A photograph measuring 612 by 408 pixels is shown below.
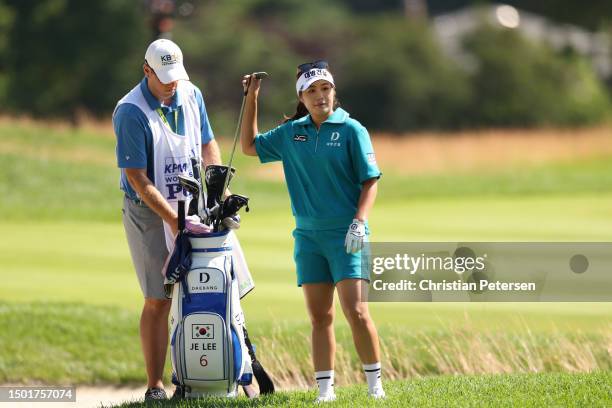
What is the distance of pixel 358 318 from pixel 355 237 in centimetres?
41

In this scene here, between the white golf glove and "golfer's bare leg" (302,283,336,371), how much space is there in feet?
1.17

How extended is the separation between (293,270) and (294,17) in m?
54.9

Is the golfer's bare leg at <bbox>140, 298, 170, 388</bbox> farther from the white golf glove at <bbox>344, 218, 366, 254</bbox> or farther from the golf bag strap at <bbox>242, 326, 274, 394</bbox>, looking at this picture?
the white golf glove at <bbox>344, 218, 366, 254</bbox>

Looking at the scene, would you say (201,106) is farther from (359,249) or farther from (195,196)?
(359,249)

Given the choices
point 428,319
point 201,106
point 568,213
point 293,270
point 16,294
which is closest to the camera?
point 201,106

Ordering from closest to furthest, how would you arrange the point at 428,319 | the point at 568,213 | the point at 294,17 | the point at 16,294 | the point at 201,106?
1. the point at 201,106
2. the point at 428,319
3. the point at 16,294
4. the point at 568,213
5. the point at 294,17

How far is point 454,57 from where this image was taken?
5369 cm

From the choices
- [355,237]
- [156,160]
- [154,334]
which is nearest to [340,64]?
[154,334]

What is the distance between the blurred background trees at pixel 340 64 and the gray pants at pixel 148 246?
38.2 metres

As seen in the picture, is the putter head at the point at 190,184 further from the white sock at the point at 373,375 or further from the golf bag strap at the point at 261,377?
the white sock at the point at 373,375

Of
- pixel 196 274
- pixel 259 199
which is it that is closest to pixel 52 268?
pixel 196 274

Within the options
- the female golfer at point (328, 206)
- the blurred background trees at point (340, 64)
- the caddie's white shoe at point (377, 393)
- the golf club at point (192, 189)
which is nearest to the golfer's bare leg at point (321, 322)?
the female golfer at point (328, 206)

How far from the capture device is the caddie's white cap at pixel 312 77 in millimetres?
6125

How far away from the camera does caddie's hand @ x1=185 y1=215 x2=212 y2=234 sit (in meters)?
6.37
